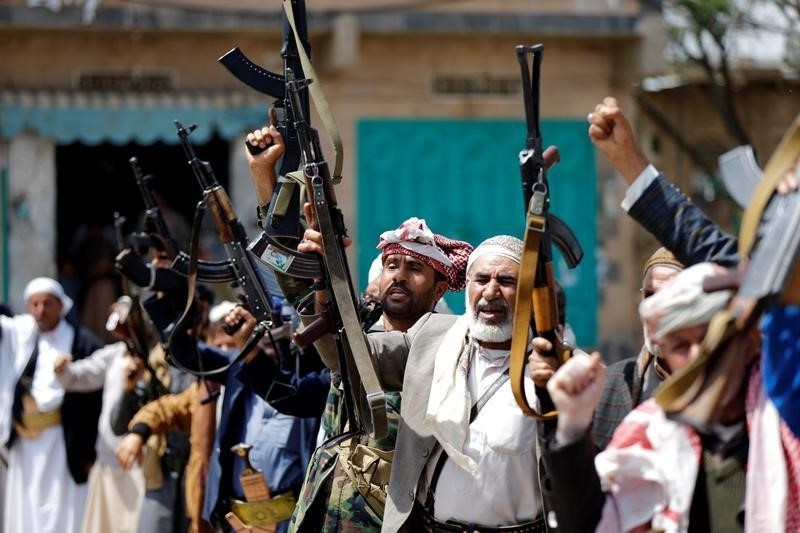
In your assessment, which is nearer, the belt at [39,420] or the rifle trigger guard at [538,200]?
the rifle trigger guard at [538,200]

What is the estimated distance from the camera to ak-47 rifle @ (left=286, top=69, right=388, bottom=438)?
4793mm

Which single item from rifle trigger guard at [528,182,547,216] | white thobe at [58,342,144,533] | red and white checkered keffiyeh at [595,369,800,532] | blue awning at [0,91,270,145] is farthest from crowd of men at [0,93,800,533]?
blue awning at [0,91,270,145]

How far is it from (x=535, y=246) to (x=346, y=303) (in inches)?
42.3

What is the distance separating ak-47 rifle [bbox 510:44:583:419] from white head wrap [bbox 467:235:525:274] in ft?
2.17

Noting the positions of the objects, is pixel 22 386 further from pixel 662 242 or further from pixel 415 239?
pixel 662 242

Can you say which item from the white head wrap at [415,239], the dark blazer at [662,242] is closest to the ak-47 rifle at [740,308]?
the dark blazer at [662,242]

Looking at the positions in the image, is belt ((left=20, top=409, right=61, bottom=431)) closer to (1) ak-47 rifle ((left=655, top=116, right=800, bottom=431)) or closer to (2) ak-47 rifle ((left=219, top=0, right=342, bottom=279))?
(2) ak-47 rifle ((left=219, top=0, right=342, bottom=279))

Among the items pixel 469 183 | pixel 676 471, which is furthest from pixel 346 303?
pixel 469 183

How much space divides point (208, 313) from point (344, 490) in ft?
→ 11.0

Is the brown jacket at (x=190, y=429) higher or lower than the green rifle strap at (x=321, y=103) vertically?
lower

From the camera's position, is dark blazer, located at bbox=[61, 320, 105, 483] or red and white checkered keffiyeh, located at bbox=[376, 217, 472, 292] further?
dark blazer, located at bbox=[61, 320, 105, 483]

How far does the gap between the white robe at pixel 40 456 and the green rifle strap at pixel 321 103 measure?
17.8 ft

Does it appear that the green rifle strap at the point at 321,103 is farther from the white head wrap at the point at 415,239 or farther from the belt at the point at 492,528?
the belt at the point at 492,528

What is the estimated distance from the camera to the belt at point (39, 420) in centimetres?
995
